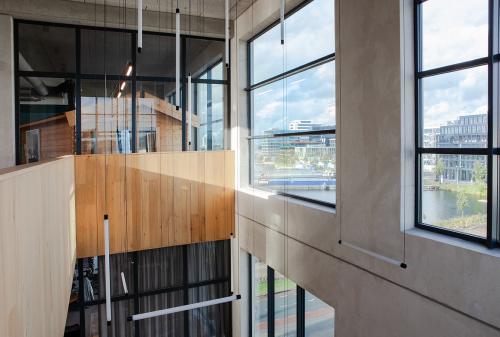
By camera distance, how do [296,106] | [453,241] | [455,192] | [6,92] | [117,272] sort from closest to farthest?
[453,241] → [455,192] → [296,106] → [6,92] → [117,272]

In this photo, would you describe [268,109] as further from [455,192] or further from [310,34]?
[455,192]

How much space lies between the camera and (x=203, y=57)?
926cm

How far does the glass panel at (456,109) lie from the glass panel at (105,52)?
6.37 m

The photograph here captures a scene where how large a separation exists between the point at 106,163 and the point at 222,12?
4.12 m

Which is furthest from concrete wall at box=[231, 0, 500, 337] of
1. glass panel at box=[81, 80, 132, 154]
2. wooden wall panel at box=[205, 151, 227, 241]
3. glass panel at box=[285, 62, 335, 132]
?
glass panel at box=[81, 80, 132, 154]

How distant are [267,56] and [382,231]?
4.81m

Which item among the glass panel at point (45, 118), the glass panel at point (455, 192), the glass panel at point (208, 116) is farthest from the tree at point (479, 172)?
the glass panel at point (45, 118)

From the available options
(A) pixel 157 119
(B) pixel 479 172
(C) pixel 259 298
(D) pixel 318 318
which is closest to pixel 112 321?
(C) pixel 259 298

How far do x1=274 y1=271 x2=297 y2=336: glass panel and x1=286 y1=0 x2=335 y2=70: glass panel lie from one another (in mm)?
3973

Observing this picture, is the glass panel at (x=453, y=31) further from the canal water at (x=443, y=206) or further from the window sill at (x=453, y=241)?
the window sill at (x=453, y=241)

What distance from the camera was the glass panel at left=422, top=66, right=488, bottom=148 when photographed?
3.77m

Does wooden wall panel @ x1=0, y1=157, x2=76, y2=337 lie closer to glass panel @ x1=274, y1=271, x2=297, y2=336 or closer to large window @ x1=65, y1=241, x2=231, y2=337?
glass panel @ x1=274, y1=271, x2=297, y2=336

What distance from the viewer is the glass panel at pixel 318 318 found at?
6.14 meters

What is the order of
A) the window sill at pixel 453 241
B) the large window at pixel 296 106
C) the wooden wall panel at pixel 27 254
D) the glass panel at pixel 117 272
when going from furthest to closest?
1. the glass panel at pixel 117 272
2. the large window at pixel 296 106
3. the window sill at pixel 453 241
4. the wooden wall panel at pixel 27 254
